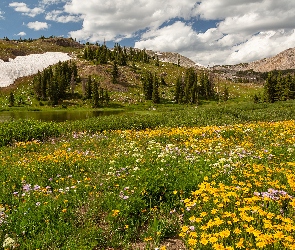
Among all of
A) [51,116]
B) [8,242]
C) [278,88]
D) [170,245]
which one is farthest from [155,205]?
[278,88]

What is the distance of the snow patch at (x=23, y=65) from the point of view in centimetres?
13554

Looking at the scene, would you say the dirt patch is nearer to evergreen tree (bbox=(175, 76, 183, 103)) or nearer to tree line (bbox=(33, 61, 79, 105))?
tree line (bbox=(33, 61, 79, 105))

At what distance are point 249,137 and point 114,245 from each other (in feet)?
41.4

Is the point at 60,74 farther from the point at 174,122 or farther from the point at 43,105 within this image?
the point at 174,122

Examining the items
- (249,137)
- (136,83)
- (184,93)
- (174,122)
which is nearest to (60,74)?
(136,83)

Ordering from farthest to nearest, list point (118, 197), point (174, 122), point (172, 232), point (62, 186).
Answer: point (174, 122) < point (62, 186) < point (118, 197) < point (172, 232)

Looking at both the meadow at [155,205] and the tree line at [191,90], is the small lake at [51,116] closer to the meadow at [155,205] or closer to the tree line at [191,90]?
the tree line at [191,90]

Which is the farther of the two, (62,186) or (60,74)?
(60,74)

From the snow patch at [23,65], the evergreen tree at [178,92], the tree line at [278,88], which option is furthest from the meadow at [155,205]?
the snow patch at [23,65]

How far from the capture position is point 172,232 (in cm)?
648

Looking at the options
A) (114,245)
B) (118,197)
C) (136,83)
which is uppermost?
(136,83)

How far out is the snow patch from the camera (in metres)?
136

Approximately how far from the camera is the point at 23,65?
150750mm

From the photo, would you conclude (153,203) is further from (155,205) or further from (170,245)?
(170,245)
